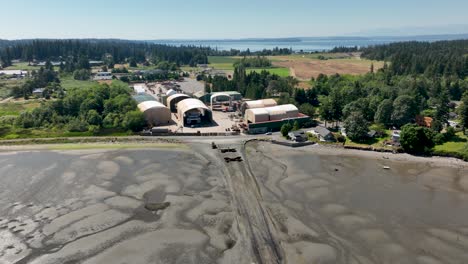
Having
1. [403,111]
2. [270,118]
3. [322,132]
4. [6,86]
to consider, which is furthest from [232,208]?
[6,86]

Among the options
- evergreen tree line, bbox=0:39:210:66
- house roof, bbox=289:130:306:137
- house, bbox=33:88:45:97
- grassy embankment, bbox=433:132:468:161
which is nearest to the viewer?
grassy embankment, bbox=433:132:468:161

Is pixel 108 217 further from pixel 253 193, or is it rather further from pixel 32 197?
pixel 253 193

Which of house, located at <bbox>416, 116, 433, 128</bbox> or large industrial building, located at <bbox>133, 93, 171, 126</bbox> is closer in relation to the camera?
house, located at <bbox>416, 116, 433, 128</bbox>

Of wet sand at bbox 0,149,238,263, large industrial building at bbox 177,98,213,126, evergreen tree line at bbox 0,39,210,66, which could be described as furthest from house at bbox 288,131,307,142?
evergreen tree line at bbox 0,39,210,66

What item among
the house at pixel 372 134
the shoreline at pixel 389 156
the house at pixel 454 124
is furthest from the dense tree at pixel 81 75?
the house at pixel 454 124

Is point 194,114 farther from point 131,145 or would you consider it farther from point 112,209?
point 112,209

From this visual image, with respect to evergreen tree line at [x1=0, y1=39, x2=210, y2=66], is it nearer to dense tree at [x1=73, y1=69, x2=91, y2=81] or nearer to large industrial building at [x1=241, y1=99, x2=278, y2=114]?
dense tree at [x1=73, y1=69, x2=91, y2=81]

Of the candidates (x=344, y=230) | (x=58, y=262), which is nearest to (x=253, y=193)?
(x=344, y=230)
